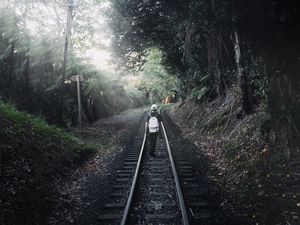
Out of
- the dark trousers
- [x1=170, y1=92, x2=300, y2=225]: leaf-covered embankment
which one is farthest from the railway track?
the dark trousers

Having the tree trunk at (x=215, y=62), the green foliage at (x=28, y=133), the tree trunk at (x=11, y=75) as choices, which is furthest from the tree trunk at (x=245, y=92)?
the tree trunk at (x=11, y=75)

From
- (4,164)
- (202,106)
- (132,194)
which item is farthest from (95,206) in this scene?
(202,106)

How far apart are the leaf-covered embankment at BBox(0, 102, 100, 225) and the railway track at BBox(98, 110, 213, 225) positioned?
1.47 metres

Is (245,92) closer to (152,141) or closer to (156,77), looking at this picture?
(152,141)

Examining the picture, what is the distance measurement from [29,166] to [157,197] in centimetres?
336

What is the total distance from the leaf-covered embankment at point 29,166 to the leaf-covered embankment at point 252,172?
4.06 metres

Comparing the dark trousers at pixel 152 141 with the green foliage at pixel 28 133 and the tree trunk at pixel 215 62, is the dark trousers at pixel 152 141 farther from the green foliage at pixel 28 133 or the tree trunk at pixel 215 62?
the tree trunk at pixel 215 62

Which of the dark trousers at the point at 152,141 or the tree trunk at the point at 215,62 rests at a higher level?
the tree trunk at the point at 215,62

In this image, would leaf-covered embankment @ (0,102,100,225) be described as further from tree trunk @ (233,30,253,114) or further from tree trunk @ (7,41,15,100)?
tree trunk @ (233,30,253,114)

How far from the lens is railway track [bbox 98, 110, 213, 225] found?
6.65m

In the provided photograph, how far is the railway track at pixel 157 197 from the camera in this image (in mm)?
6652

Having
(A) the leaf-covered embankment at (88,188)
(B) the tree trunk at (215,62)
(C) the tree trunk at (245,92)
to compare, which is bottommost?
(A) the leaf-covered embankment at (88,188)

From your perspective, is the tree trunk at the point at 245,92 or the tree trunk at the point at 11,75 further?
the tree trunk at the point at 11,75

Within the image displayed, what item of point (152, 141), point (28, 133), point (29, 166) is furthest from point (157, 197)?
point (152, 141)
